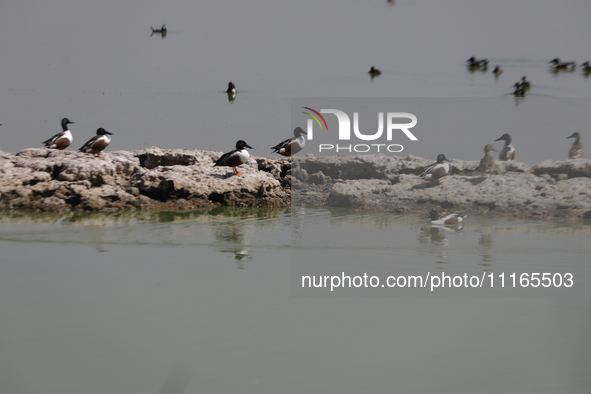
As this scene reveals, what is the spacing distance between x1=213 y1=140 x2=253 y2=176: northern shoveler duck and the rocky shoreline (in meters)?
0.17

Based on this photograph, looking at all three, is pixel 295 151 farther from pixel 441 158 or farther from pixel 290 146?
pixel 441 158

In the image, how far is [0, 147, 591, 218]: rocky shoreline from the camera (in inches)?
381

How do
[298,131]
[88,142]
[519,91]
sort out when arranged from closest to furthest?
[88,142] → [298,131] → [519,91]

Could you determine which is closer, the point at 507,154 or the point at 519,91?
the point at 507,154

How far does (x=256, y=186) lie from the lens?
35.8 ft

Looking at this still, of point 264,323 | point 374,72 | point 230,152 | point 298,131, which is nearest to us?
point 264,323

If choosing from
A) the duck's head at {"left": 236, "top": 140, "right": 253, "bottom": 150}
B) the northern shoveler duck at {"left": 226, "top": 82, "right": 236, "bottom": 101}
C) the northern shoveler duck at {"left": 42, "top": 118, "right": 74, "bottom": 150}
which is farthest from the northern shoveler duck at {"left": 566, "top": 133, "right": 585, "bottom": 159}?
the northern shoveler duck at {"left": 42, "top": 118, "right": 74, "bottom": 150}

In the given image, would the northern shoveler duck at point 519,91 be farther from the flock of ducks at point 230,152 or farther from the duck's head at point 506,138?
the flock of ducks at point 230,152

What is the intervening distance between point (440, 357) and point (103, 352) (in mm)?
2334

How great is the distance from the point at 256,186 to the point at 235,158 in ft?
2.70

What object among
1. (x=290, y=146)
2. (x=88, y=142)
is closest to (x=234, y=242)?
(x=290, y=146)

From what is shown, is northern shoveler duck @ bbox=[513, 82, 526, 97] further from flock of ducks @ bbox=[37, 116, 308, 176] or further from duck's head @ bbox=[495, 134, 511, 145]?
flock of ducks @ bbox=[37, 116, 308, 176]

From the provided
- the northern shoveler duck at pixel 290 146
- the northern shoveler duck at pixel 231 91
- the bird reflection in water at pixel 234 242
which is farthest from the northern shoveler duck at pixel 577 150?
the northern shoveler duck at pixel 231 91

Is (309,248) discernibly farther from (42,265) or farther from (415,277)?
(42,265)
